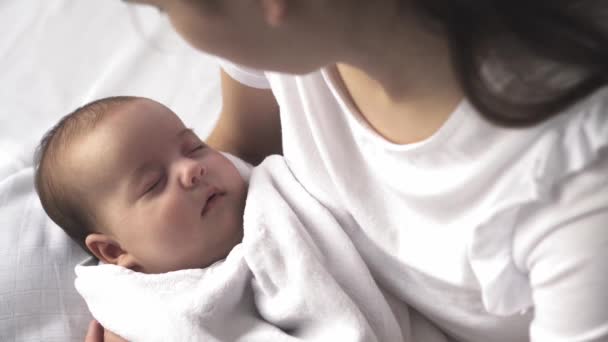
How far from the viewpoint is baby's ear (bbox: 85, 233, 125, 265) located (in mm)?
897

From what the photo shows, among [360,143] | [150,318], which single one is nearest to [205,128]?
[150,318]

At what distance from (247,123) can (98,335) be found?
1.18 feet

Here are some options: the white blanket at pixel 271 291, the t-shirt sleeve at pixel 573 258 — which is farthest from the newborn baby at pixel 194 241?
the t-shirt sleeve at pixel 573 258

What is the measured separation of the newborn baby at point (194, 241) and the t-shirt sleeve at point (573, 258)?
0.83ft

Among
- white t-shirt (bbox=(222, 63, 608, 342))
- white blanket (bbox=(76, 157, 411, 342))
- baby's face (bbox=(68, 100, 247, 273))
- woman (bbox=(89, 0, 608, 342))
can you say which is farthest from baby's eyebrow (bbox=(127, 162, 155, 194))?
woman (bbox=(89, 0, 608, 342))

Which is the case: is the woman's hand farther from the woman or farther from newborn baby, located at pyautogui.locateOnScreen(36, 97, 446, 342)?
the woman

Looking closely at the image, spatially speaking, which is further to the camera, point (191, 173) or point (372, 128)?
point (191, 173)

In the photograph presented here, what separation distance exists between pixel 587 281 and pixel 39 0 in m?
1.26

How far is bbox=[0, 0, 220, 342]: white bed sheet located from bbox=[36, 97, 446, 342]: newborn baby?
0.20 feet

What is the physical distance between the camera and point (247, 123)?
97 cm

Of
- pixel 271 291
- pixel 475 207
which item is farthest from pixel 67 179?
pixel 475 207

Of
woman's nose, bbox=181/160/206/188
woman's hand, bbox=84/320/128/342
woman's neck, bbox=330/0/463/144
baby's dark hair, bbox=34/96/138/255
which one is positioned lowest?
woman's hand, bbox=84/320/128/342

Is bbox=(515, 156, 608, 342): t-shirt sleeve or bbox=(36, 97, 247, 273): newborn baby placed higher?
bbox=(515, 156, 608, 342): t-shirt sleeve

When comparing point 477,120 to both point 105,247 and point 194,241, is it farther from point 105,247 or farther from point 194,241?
point 105,247
